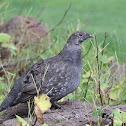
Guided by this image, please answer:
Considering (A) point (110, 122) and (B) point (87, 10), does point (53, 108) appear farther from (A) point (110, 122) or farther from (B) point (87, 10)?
(B) point (87, 10)

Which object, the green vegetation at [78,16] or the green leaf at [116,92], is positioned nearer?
the green leaf at [116,92]

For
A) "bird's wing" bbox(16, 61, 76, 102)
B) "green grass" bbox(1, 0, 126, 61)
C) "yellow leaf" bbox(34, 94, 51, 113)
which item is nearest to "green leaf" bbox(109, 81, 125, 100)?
"bird's wing" bbox(16, 61, 76, 102)

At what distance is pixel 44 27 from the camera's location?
7211mm

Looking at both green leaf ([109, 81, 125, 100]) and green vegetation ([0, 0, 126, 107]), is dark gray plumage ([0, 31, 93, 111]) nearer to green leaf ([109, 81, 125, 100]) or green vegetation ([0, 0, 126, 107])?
green leaf ([109, 81, 125, 100])

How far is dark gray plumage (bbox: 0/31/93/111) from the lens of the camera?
3811 millimetres

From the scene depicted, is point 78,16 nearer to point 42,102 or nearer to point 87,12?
point 87,12

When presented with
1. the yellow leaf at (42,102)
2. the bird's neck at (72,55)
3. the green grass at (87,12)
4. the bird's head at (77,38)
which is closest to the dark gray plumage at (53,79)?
the bird's neck at (72,55)

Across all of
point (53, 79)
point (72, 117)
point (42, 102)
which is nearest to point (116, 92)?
point (53, 79)

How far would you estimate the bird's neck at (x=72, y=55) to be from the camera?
407cm

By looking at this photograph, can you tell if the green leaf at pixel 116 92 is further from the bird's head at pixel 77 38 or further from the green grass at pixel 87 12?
the green grass at pixel 87 12

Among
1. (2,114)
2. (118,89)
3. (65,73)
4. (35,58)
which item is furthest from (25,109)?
(35,58)

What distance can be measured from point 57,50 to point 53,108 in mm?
2111

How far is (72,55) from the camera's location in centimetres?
412

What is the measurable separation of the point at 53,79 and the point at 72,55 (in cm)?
46
